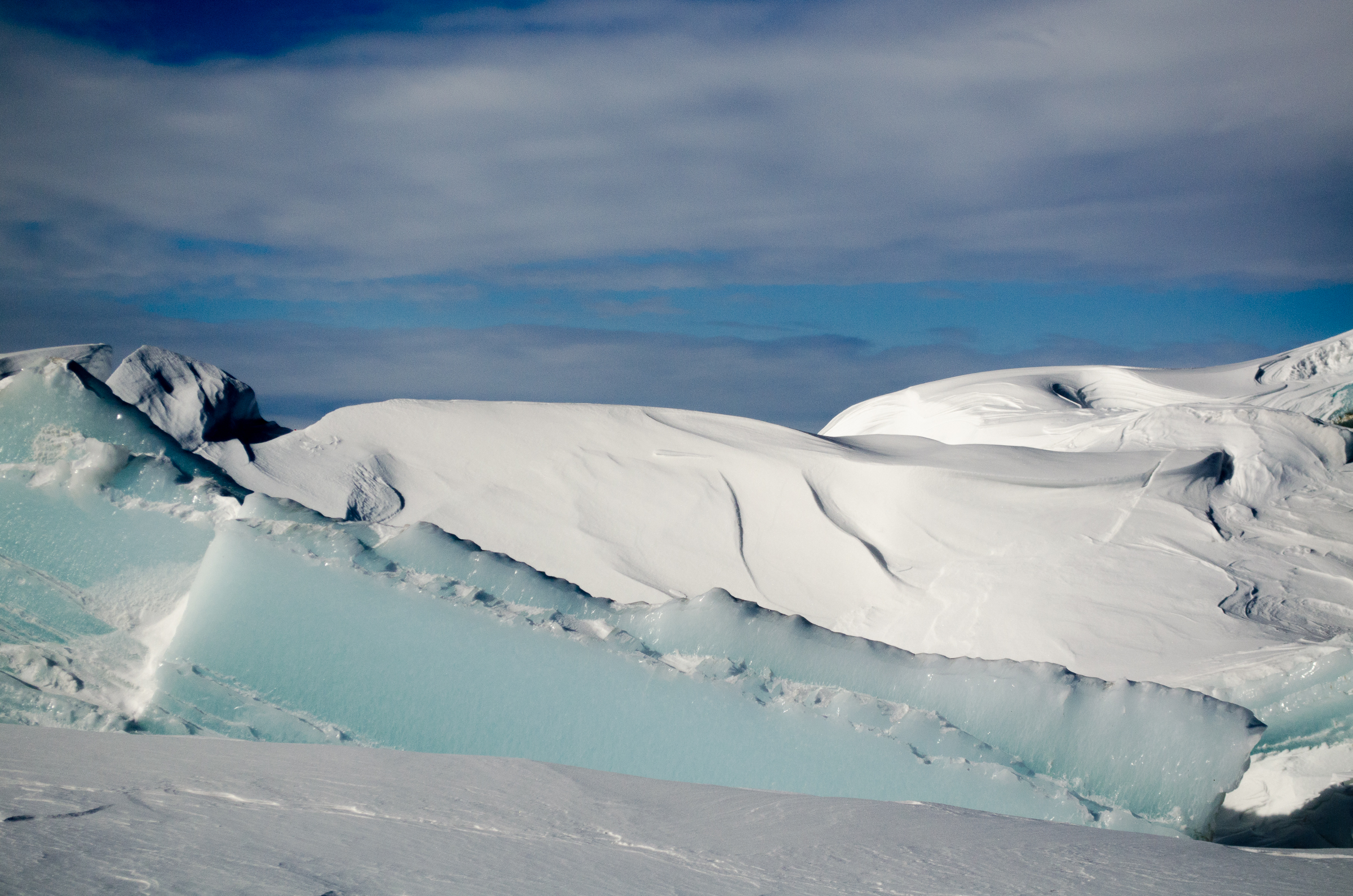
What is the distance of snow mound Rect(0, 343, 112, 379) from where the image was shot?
5.29 meters

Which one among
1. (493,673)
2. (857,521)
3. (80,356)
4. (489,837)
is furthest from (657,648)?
(80,356)

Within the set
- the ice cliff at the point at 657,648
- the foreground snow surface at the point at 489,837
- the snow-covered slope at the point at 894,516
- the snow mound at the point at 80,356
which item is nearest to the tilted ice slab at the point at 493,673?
the ice cliff at the point at 657,648

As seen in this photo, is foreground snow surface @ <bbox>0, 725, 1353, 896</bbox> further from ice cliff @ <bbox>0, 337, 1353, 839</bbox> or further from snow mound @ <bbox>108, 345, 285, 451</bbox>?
snow mound @ <bbox>108, 345, 285, 451</bbox>

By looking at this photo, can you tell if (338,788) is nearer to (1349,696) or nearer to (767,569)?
(1349,696)

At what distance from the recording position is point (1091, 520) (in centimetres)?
546

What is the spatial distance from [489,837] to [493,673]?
1144mm

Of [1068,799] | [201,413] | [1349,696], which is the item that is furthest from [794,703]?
[201,413]

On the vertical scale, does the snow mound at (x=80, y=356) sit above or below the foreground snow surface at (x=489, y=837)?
above

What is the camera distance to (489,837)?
1723 mm

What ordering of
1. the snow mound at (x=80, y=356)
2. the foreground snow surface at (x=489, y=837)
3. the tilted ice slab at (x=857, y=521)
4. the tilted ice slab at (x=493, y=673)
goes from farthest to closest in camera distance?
1. the snow mound at (x=80, y=356)
2. the tilted ice slab at (x=857, y=521)
3. the tilted ice slab at (x=493, y=673)
4. the foreground snow surface at (x=489, y=837)

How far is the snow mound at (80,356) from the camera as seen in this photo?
529 centimetres

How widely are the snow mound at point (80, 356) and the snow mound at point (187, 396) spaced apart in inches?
13.1

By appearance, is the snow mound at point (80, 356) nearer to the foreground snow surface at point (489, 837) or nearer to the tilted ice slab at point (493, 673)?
the tilted ice slab at point (493, 673)

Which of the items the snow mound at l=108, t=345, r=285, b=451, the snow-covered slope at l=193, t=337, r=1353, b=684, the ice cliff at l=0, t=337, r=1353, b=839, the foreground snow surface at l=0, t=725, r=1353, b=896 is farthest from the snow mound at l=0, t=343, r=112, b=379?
the foreground snow surface at l=0, t=725, r=1353, b=896
